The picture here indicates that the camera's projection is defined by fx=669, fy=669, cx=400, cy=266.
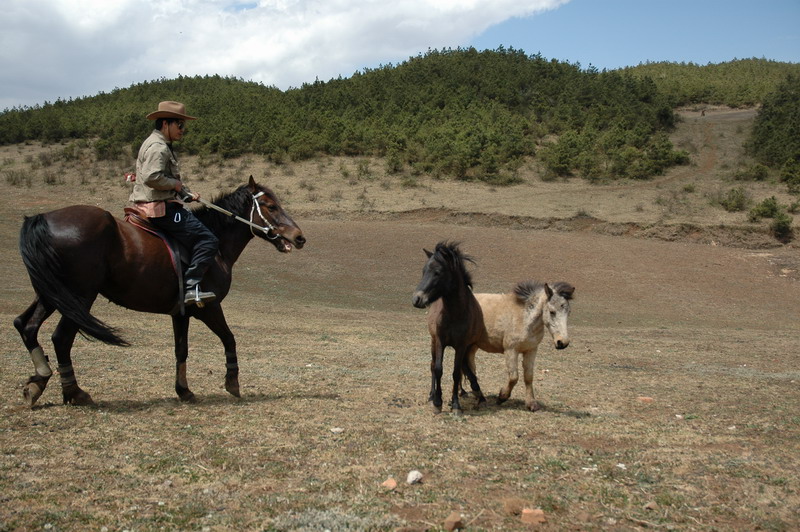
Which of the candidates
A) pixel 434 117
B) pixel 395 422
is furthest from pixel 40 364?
pixel 434 117

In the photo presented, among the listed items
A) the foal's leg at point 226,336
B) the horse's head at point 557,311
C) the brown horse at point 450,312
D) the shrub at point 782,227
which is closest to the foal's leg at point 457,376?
the brown horse at point 450,312

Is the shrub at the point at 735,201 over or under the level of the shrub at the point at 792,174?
under

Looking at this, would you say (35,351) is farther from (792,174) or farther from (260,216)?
(792,174)

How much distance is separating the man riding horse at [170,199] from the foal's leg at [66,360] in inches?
46.6

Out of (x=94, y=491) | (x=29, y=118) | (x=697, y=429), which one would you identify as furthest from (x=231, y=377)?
(x=29, y=118)

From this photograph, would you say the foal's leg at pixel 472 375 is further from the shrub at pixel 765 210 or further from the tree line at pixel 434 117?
the tree line at pixel 434 117

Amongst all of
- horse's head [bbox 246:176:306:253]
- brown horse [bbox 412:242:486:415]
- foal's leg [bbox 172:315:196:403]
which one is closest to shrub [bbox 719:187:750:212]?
brown horse [bbox 412:242:486:415]

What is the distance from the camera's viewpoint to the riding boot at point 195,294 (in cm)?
734

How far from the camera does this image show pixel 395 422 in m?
7.00

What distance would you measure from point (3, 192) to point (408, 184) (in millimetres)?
20465

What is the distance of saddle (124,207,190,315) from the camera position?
739 cm

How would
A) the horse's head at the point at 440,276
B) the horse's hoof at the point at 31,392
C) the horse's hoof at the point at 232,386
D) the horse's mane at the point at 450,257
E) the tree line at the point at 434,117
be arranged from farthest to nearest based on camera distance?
the tree line at the point at 434,117
the horse's hoof at the point at 232,386
the horse's mane at the point at 450,257
the horse's head at the point at 440,276
the horse's hoof at the point at 31,392

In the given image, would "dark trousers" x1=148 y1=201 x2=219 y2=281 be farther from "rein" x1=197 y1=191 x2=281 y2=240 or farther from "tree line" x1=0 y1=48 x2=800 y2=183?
"tree line" x1=0 y1=48 x2=800 y2=183

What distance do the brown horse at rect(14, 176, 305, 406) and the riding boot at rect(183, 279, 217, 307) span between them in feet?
0.52
